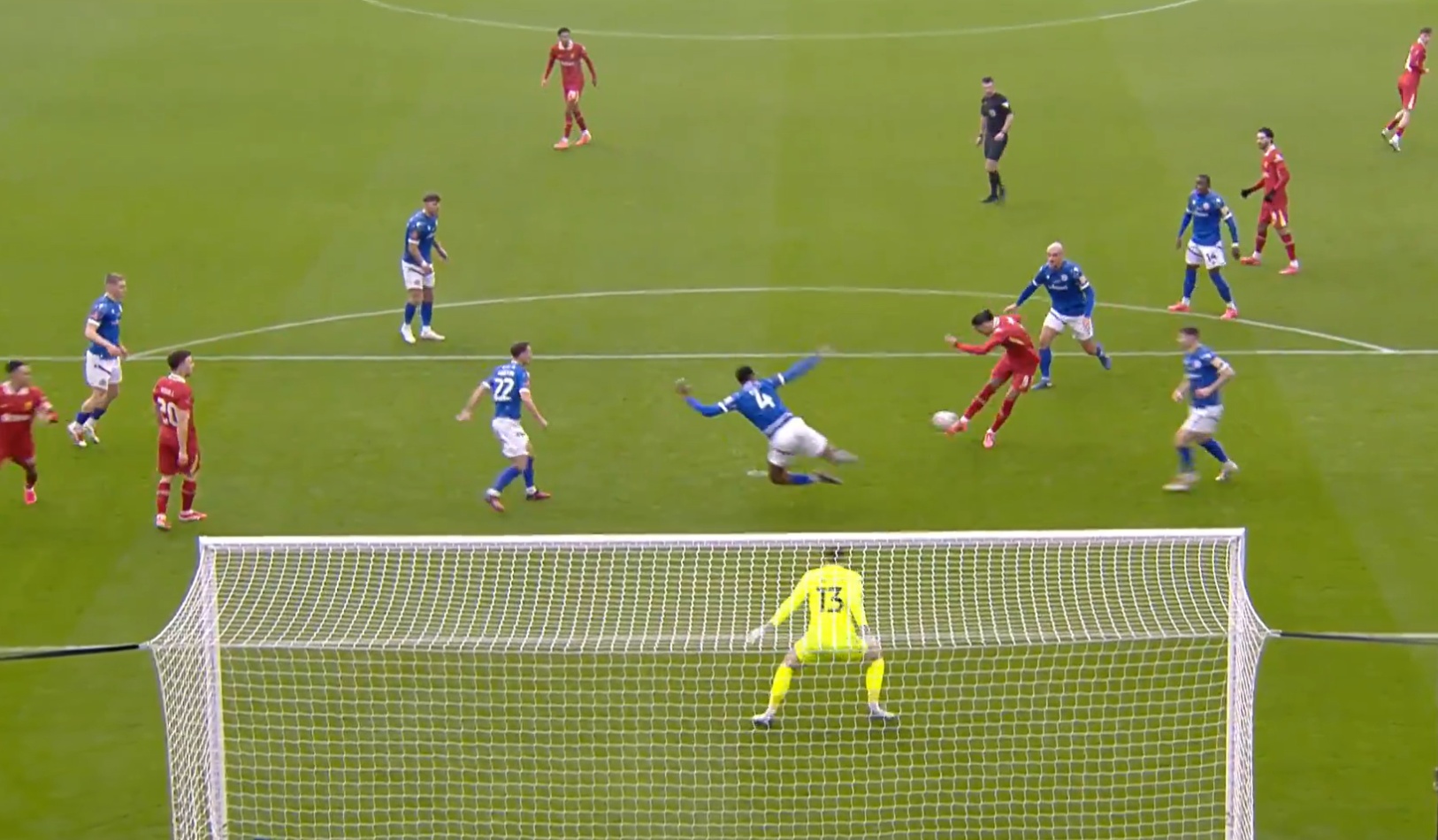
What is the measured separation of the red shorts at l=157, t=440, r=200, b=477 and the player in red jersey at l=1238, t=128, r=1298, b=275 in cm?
1478

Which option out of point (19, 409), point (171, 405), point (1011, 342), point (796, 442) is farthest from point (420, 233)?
point (1011, 342)

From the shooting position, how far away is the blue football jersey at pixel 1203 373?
20.5 m

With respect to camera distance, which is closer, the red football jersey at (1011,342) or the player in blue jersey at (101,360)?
the red football jersey at (1011,342)

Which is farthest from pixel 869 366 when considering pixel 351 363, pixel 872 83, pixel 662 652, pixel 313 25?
→ pixel 313 25

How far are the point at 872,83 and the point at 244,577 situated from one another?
70.4 ft

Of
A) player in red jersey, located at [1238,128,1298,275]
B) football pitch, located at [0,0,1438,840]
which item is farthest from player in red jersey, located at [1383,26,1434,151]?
player in red jersey, located at [1238,128,1298,275]

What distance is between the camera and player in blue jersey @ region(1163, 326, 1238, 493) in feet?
67.4

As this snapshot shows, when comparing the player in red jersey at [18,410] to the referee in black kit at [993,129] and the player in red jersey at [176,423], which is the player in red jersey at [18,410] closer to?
the player in red jersey at [176,423]

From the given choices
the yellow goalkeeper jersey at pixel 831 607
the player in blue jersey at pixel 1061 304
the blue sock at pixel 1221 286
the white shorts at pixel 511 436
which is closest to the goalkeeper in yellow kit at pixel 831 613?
the yellow goalkeeper jersey at pixel 831 607

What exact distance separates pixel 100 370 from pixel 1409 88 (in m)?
21.7

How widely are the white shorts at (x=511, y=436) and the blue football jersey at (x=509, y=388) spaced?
0.06 m

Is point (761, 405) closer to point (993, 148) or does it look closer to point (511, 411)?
point (511, 411)

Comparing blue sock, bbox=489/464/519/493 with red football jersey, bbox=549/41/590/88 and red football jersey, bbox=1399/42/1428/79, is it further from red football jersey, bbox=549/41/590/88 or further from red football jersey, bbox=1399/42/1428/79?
red football jersey, bbox=1399/42/1428/79

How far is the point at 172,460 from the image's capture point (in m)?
19.9
